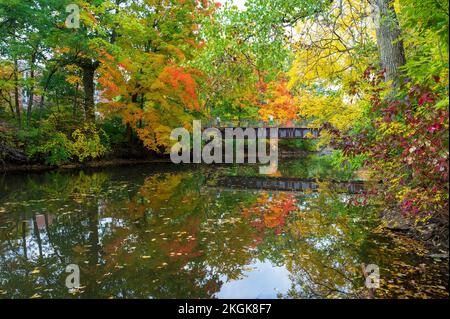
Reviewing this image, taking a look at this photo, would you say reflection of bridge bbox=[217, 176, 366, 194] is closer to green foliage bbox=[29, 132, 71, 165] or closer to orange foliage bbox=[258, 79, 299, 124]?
green foliage bbox=[29, 132, 71, 165]

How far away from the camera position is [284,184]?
42.0 feet

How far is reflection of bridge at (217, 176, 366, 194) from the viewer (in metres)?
11.6

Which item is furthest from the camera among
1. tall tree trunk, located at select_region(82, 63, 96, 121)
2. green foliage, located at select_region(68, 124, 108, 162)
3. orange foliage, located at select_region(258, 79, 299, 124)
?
orange foliage, located at select_region(258, 79, 299, 124)

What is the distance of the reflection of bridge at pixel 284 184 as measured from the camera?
11.6 meters

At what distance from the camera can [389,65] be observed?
24.1ft

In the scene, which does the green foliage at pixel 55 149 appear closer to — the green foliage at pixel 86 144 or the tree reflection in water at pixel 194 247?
the green foliage at pixel 86 144

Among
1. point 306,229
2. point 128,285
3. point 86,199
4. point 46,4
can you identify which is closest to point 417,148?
point 306,229

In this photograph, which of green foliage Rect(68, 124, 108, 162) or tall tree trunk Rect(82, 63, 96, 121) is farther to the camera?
tall tree trunk Rect(82, 63, 96, 121)

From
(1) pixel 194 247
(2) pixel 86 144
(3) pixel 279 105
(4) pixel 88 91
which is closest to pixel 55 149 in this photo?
(2) pixel 86 144

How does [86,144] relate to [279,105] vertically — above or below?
below

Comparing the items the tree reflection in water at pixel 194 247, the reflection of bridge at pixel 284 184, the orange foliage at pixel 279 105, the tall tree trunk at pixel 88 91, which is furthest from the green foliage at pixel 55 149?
the orange foliage at pixel 279 105

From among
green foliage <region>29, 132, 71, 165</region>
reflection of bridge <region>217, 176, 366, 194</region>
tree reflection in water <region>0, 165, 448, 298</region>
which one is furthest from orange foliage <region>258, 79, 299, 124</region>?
tree reflection in water <region>0, 165, 448, 298</region>

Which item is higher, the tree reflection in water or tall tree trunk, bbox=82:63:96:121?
tall tree trunk, bbox=82:63:96:121

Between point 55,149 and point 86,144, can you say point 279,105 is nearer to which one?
point 86,144
